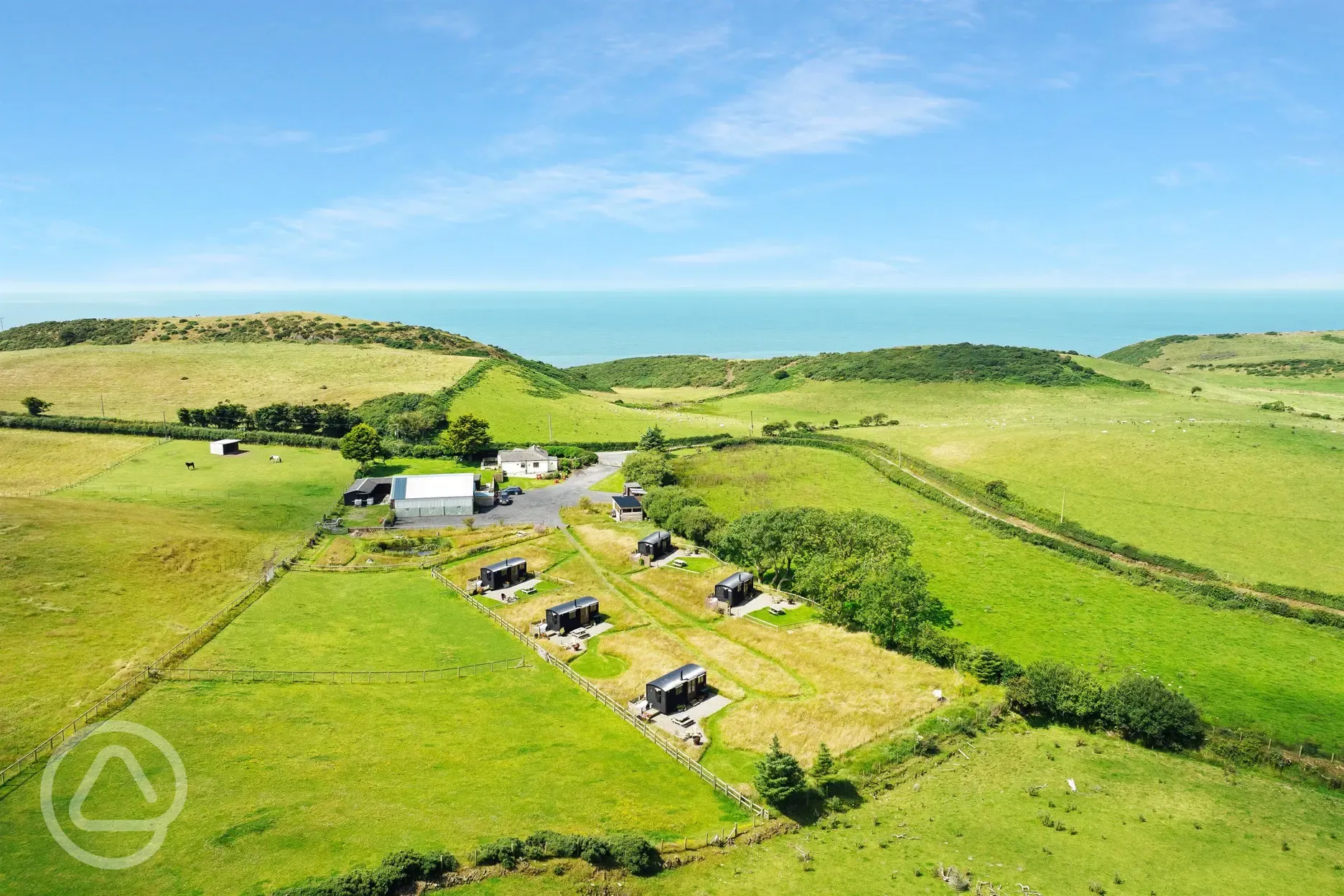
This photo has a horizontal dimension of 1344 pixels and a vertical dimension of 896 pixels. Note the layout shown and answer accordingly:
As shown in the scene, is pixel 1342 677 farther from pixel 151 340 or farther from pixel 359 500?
pixel 151 340

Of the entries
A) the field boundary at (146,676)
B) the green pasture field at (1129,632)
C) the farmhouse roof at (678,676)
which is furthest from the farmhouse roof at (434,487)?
the green pasture field at (1129,632)

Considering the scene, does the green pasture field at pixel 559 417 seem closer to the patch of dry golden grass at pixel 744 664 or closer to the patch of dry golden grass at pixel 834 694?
the patch of dry golden grass at pixel 744 664

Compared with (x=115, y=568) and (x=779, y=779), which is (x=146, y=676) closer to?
(x=115, y=568)

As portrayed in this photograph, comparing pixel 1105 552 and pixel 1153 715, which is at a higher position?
pixel 1105 552

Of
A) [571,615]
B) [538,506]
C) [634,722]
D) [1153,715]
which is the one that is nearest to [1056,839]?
[1153,715]

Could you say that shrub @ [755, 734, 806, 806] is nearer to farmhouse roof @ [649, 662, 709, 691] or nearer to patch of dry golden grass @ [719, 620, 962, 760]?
patch of dry golden grass @ [719, 620, 962, 760]

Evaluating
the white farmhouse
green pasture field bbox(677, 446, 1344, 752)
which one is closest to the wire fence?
green pasture field bbox(677, 446, 1344, 752)

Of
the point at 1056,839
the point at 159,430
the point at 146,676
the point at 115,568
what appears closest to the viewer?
the point at 1056,839

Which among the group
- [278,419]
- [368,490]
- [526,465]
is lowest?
[368,490]
